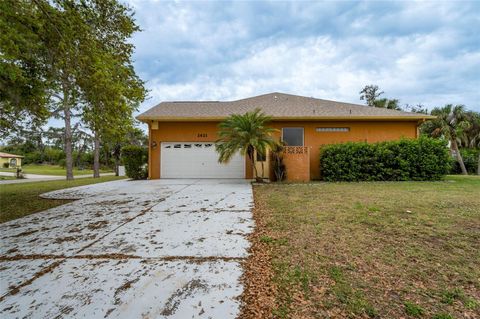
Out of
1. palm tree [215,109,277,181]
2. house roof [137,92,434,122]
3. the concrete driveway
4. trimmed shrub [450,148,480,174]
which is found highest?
house roof [137,92,434,122]

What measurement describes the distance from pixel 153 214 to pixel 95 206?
2.02 meters

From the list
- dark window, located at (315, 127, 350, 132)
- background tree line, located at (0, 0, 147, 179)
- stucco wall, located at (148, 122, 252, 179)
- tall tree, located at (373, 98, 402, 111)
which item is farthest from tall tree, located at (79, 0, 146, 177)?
tall tree, located at (373, 98, 402, 111)

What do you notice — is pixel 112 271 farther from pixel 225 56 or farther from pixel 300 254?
pixel 225 56

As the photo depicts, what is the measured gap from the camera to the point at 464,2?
25.6 feet

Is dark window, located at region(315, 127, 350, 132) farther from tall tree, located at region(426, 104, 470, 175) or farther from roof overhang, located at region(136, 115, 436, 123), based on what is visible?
tall tree, located at region(426, 104, 470, 175)

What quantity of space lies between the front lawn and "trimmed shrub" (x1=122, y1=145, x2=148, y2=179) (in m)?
9.50

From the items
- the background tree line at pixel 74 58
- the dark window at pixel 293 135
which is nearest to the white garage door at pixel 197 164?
the dark window at pixel 293 135

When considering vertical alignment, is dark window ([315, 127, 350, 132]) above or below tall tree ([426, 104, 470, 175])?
below

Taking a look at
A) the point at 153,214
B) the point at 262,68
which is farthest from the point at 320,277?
the point at 262,68

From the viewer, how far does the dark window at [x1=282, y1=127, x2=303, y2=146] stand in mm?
11938

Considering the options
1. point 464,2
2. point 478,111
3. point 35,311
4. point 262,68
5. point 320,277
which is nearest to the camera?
point 35,311

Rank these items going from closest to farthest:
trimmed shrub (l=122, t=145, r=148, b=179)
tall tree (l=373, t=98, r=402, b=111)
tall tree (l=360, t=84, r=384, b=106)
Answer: trimmed shrub (l=122, t=145, r=148, b=179) < tall tree (l=373, t=98, r=402, b=111) < tall tree (l=360, t=84, r=384, b=106)

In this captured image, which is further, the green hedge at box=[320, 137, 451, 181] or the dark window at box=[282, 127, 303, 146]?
the dark window at box=[282, 127, 303, 146]

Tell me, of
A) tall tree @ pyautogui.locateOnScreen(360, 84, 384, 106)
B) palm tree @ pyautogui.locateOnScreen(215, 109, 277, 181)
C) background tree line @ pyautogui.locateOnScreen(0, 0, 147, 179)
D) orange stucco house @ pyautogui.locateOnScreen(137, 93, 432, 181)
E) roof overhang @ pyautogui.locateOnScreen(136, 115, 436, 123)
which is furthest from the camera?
tall tree @ pyautogui.locateOnScreen(360, 84, 384, 106)
